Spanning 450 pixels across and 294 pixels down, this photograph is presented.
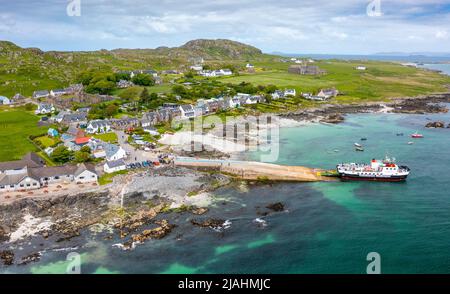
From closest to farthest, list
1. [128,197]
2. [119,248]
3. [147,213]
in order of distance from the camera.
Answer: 1. [119,248]
2. [147,213]
3. [128,197]

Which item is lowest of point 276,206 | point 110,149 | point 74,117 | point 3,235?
point 3,235

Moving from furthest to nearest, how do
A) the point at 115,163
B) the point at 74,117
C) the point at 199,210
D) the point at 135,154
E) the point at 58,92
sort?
the point at 58,92 → the point at 74,117 → the point at 135,154 → the point at 115,163 → the point at 199,210

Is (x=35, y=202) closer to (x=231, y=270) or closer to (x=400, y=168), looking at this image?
(x=231, y=270)

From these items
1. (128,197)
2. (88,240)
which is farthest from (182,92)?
(88,240)

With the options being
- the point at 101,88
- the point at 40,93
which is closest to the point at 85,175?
the point at 101,88

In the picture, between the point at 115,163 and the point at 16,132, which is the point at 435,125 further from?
the point at 16,132

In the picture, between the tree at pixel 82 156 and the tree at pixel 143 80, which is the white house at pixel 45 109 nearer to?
the tree at pixel 143 80

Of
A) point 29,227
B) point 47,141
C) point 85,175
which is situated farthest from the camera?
point 47,141

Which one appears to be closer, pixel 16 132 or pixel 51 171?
pixel 51 171
